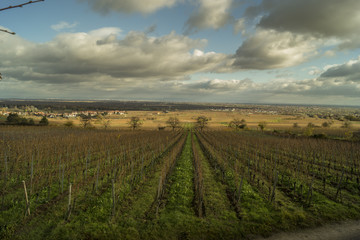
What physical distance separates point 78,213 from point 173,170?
29.9ft

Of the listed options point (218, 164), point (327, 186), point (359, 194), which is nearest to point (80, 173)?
point (218, 164)

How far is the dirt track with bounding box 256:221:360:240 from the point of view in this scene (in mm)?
8008

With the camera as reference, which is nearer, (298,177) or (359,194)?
(359,194)

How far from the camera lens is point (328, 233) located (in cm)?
833

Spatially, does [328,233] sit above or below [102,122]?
above

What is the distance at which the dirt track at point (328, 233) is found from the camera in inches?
315

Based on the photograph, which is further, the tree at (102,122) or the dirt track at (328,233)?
the tree at (102,122)

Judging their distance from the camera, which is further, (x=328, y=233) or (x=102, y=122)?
(x=102, y=122)

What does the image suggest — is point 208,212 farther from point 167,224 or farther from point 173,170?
point 173,170

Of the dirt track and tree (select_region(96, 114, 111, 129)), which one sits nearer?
the dirt track

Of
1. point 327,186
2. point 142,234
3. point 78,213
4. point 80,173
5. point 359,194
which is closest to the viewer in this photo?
point 142,234

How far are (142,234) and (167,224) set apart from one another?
1.23 meters

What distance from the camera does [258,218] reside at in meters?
9.15

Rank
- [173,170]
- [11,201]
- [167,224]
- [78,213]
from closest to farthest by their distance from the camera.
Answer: [167,224] < [78,213] < [11,201] < [173,170]
